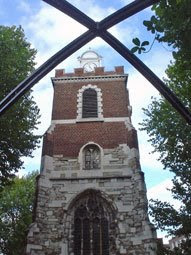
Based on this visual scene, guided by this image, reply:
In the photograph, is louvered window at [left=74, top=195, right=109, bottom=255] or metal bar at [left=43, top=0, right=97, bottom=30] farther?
louvered window at [left=74, top=195, right=109, bottom=255]

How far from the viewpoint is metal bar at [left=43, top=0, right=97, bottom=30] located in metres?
1.87

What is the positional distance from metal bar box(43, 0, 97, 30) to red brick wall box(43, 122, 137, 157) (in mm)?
14108

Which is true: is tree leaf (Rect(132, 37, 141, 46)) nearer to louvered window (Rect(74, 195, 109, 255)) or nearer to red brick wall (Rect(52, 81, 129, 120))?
louvered window (Rect(74, 195, 109, 255))

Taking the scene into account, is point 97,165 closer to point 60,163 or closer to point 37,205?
point 60,163


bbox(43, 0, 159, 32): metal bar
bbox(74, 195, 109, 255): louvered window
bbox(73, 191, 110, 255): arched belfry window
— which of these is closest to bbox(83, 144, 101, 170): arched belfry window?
bbox(73, 191, 110, 255): arched belfry window

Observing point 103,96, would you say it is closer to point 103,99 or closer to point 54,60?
point 103,99

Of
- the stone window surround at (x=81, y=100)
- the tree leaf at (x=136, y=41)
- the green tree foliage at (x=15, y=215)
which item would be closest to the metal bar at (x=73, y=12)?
the tree leaf at (x=136, y=41)

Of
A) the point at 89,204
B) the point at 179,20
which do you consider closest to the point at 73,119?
the point at 89,204

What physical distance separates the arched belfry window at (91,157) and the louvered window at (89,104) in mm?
2242

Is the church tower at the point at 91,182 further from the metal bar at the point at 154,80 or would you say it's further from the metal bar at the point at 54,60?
the metal bar at the point at 54,60

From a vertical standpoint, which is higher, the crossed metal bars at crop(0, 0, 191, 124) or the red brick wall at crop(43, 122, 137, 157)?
the red brick wall at crop(43, 122, 137, 157)

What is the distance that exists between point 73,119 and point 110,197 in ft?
17.3

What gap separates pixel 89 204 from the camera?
14.4m

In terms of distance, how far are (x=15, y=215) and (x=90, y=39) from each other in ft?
86.2
